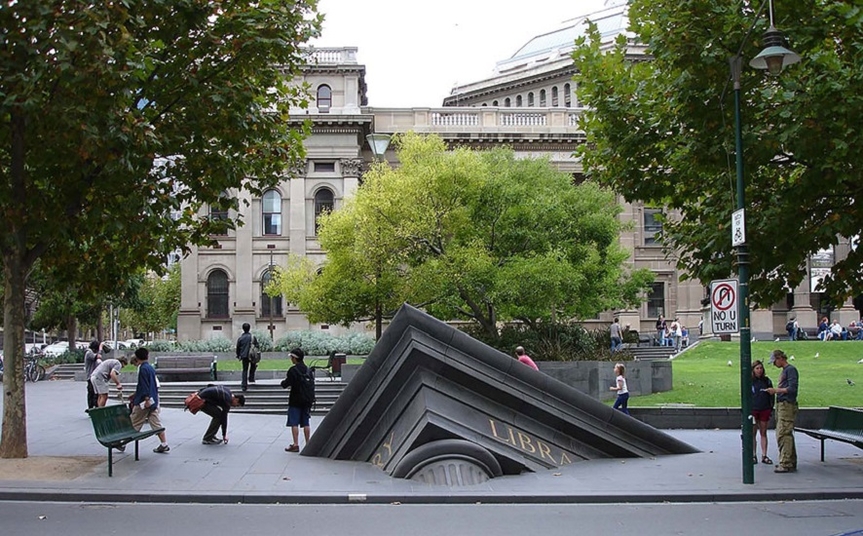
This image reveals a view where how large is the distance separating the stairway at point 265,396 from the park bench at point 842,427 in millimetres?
12926

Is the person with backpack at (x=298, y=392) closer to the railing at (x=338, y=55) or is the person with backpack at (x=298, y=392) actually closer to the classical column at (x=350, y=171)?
the classical column at (x=350, y=171)

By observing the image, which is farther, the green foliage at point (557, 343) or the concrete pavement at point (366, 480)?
the green foliage at point (557, 343)

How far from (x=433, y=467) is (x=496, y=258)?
19.7 m

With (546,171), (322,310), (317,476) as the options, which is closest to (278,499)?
(317,476)

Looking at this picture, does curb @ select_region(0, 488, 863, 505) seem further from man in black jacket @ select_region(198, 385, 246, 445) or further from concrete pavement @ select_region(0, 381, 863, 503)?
man in black jacket @ select_region(198, 385, 246, 445)

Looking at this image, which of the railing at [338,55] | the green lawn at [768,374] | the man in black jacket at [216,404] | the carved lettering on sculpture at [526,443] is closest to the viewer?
the carved lettering on sculpture at [526,443]

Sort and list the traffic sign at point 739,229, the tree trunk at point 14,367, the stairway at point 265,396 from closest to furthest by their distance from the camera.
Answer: the traffic sign at point 739,229, the tree trunk at point 14,367, the stairway at point 265,396

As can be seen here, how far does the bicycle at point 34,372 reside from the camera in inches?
1524

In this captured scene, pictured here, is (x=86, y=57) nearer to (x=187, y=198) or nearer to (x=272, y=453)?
(x=187, y=198)

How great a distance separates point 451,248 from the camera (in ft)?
102

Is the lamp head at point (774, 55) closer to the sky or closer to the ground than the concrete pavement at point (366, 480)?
closer to the sky

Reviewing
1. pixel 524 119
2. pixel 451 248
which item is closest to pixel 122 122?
pixel 451 248

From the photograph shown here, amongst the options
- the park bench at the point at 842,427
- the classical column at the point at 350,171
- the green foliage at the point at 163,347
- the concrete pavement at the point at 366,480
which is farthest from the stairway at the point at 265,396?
the classical column at the point at 350,171

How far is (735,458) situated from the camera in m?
15.9
